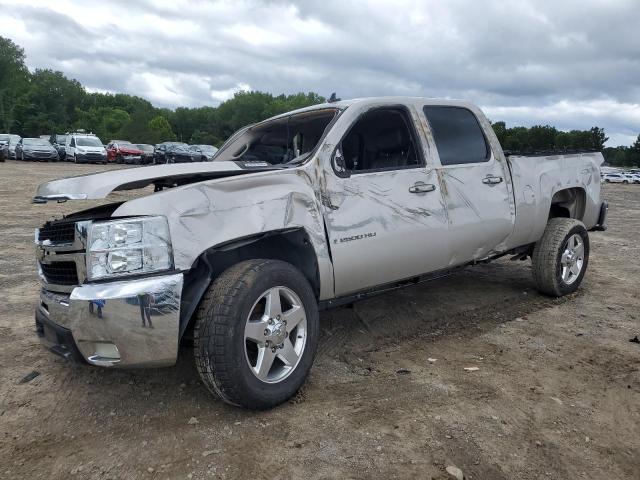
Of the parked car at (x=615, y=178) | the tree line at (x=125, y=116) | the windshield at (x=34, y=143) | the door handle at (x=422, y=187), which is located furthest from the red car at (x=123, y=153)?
the parked car at (x=615, y=178)

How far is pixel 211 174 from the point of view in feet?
10.6

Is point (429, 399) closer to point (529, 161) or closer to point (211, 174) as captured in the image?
point (211, 174)

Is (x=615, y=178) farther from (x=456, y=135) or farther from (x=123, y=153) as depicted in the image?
(x=456, y=135)

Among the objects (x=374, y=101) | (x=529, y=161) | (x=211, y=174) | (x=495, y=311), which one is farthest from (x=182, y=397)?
(x=529, y=161)

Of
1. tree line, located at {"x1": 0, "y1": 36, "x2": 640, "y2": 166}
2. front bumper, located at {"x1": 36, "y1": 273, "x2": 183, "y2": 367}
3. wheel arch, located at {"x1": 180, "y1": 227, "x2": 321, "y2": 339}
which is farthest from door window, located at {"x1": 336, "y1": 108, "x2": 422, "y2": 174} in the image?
tree line, located at {"x1": 0, "y1": 36, "x2": 640, "y2": 166}

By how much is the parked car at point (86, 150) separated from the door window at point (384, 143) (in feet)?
99.8

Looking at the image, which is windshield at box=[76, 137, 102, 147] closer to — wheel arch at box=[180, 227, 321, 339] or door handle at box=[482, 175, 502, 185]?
door handle at box=[482, 175, 502, 185]

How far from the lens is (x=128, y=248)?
271cm

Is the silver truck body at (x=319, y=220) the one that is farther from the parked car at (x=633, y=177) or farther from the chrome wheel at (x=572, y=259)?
the parked car at (x=633, y=177)

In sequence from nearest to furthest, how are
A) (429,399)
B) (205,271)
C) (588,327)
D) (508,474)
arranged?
(508,474), (205,271), (429,399), (588,327)

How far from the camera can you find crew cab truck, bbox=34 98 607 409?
8.93 feet

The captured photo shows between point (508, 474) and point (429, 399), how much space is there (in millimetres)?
752

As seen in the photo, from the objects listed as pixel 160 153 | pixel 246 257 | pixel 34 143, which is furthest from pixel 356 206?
pixel 34 143

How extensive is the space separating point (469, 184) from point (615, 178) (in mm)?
51018
